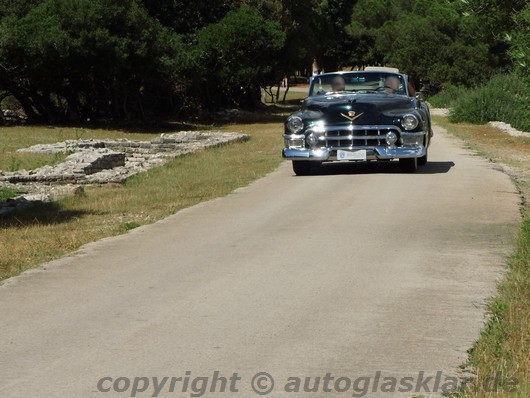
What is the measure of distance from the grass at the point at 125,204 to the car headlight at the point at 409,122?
8.82 feet

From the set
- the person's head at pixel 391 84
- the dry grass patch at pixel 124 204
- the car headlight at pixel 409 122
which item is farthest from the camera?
the person's head at pixel 391 84

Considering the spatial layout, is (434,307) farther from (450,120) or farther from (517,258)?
(450,120)

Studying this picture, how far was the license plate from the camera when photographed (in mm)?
17688

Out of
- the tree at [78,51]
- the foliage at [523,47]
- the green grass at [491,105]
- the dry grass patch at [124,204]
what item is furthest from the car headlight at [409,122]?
the green grass at [491,105]

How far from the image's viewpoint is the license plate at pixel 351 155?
→ 17688 mm

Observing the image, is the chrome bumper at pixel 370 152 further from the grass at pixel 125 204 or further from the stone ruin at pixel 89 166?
the stone ruin at pixel 89 166

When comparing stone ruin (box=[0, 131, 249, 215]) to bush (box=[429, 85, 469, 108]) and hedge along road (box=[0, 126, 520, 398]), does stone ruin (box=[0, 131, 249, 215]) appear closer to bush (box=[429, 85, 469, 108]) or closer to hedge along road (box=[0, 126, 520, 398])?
hedge along road (box=[0, 126, 520, 398])

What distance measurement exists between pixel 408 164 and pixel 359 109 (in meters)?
1.25

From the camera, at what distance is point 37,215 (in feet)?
49.9

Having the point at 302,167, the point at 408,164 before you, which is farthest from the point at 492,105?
the point at 302,167

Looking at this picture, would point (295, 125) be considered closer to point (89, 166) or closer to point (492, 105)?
point (89, 166)

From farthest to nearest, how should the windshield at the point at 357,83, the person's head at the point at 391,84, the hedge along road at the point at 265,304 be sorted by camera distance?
the windshield at the point at 357,83
the person's head at the point at 391,84
the hedge along road at the point at 265,304

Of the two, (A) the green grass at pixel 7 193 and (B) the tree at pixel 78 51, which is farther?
(B) the tree at pixel 78 51

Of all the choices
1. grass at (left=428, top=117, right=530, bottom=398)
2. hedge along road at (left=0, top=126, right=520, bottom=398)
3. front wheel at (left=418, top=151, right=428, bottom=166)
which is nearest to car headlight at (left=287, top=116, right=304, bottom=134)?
front wheel at (left=418, top=151, right=428, bottom=166)
